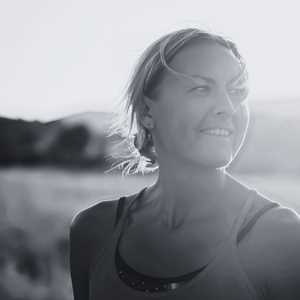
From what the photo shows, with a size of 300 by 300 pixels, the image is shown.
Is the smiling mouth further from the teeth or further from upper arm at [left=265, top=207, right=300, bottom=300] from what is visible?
upper arm at [left=265, top=207, right=300, bottom=300]

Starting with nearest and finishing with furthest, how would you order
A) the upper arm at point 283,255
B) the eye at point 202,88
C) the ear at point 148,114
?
the upper arm at point 283,255 < the eye at point 202,88 < the ear at point 148,114

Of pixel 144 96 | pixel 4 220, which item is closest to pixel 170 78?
pixel 144 96

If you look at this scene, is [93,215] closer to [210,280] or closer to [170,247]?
[170,247]

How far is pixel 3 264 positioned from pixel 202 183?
5.62 feet

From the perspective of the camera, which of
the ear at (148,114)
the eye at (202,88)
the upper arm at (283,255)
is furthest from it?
the ear at (148,114)

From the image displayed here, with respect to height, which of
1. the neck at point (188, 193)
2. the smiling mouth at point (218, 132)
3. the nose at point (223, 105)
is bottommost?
the neck at point (188, 193)

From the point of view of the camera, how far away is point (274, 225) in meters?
0.80

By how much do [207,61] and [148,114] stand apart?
0.18 meters

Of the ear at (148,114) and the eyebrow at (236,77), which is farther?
the ear at (148,114)

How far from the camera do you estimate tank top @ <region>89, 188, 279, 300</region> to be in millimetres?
792

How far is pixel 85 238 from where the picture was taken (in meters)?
1.06

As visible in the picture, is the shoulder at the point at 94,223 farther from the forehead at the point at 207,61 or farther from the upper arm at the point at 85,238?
the forehead at the point at 207,61

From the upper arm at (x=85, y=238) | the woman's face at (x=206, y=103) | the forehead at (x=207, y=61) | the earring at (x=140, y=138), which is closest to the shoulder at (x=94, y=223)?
the upper arm at (x=85, y=238)

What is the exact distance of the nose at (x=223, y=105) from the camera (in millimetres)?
856
